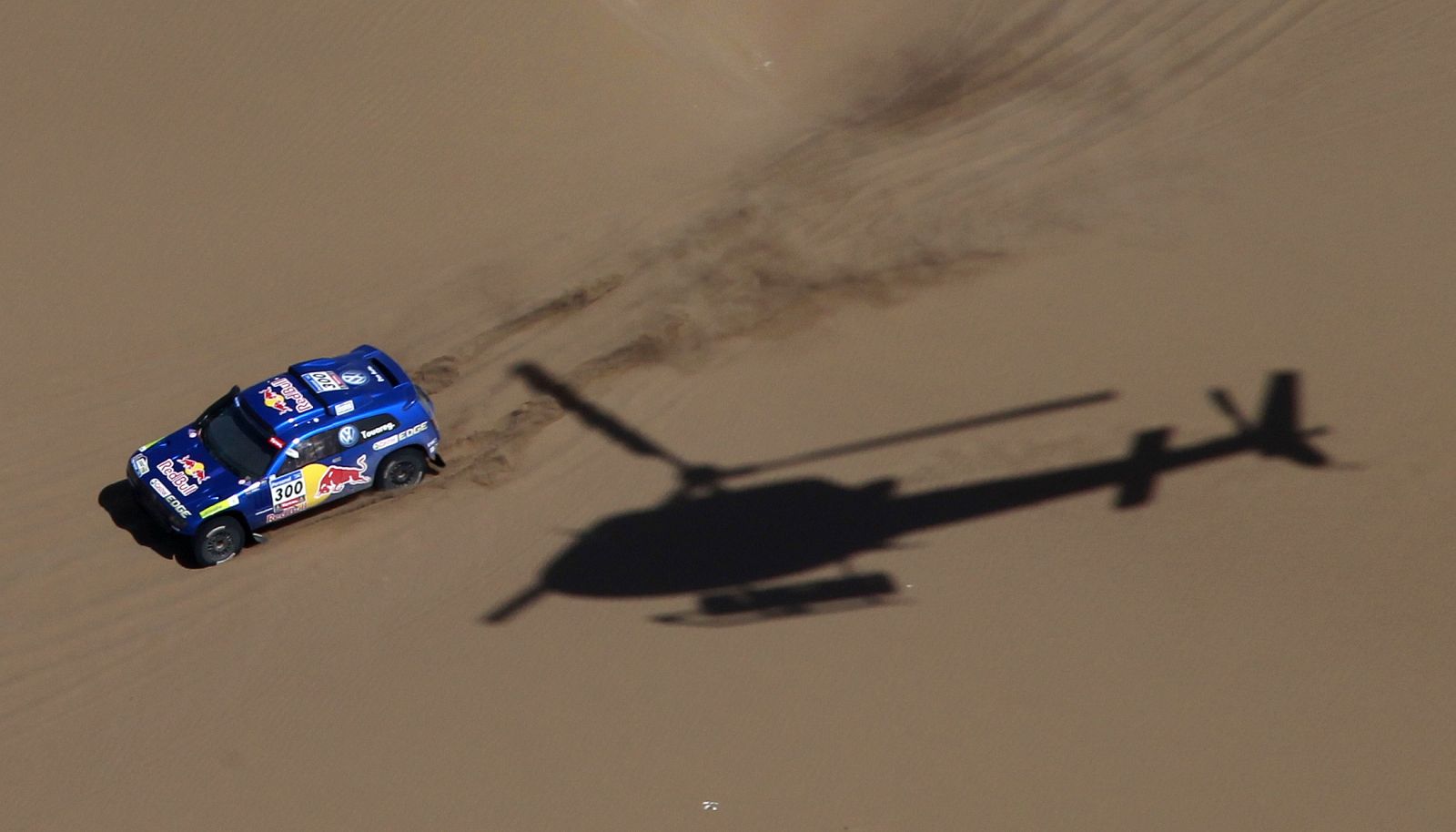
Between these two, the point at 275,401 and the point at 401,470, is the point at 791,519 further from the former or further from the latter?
the point at 275,401

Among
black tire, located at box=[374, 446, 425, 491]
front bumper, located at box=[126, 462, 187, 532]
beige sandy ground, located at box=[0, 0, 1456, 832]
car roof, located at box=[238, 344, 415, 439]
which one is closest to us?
beige sandy ground, located at box=[0, 0, 1456, 832]

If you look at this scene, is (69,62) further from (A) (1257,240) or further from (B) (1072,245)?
(A) (1257,240)

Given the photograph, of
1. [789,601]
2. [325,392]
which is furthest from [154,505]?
[789,601]

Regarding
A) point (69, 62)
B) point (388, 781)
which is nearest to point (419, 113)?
point (69, 62)

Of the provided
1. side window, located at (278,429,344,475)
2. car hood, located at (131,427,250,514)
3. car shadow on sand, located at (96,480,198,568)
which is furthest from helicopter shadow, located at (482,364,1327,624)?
car shadow on sand, located at (96,480,198,568)

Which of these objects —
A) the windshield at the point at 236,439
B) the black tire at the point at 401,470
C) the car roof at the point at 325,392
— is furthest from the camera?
the black tire at the point at 401,470

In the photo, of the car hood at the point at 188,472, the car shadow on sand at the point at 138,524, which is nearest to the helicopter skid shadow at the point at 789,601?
the car hood at the point at 188,472

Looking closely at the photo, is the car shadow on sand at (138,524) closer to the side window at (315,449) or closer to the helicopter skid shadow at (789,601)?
the side window at (315,449)

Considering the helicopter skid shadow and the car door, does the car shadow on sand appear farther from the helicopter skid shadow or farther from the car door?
the helicopter skid shadow
